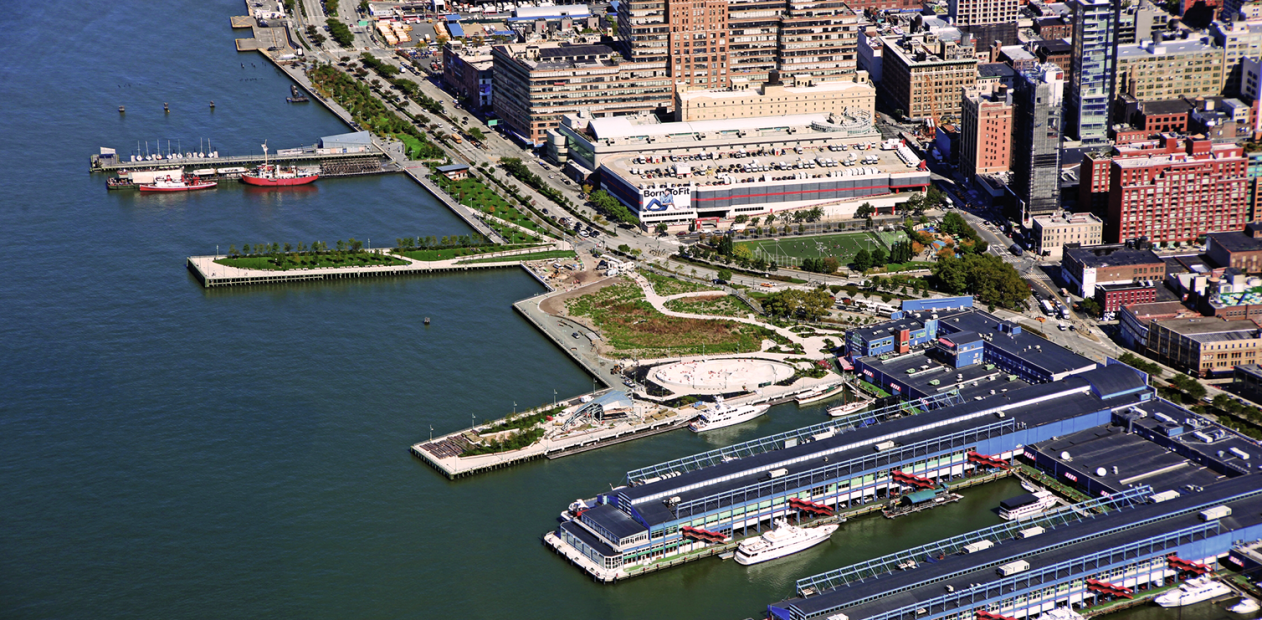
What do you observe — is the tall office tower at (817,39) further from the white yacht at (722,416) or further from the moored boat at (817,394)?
the white yacht at (722,416)

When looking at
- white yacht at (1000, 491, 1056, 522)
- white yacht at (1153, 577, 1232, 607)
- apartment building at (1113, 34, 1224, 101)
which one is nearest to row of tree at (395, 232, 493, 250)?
white yacht at (1000, 491, 1056, 522)

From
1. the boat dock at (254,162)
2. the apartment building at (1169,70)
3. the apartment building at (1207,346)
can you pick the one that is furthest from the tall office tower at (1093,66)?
the boat dock at (254,162)

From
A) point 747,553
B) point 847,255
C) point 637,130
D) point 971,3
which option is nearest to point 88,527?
point 747,553

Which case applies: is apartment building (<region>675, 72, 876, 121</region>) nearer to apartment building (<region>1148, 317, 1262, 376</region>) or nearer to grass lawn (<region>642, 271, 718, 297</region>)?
grass lawn (<region>642, 271, 718, 297</region>)

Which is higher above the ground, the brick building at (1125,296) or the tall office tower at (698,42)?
the tall office tower at (698,42)

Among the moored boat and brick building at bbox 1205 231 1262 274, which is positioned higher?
brick building at bbox 1205 231 1262 274

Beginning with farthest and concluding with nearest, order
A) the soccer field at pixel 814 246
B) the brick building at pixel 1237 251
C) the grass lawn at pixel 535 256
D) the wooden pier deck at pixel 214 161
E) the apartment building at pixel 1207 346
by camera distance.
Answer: the wooden pier deck at pixel 214 161 < the soccer field at pixel 814 246 < the grass lawn at pixel 535 256 < the brick building at pixel 1237 251 < the apartment building at pixel 1207 346

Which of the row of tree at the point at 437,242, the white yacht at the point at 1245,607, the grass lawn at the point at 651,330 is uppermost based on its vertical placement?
the row of tree at the point at 437,242

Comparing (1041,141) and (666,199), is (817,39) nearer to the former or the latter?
(666,199)
